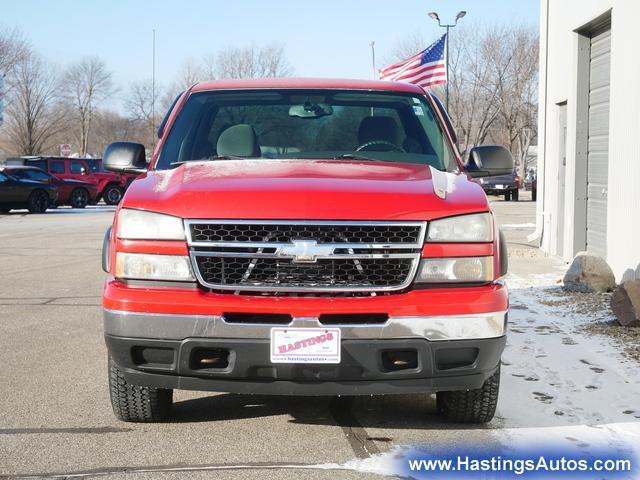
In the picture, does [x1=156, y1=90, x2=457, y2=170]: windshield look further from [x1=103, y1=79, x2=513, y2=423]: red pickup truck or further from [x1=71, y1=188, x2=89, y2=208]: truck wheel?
[x1=71, y1=188, x2=89, y2=208]: truck wheel

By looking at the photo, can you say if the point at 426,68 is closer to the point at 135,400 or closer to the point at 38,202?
the point at 38,202

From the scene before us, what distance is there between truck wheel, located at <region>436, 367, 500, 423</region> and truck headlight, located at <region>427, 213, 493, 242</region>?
0.74m

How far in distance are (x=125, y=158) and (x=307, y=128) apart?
1.13m

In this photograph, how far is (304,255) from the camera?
155 inches

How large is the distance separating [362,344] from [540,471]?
96cm

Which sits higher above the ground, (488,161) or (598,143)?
(598,143)

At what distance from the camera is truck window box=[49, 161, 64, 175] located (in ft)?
102

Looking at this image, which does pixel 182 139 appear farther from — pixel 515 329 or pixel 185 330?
pixel 515 329

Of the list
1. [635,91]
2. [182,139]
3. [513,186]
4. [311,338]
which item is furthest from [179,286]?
[513,186]

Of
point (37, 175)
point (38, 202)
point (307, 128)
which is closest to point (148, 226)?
point (307, 128)

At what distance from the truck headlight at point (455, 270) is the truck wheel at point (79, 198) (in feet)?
91.6

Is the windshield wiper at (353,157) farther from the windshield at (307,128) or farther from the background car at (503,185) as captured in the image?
the background car at (503,185)

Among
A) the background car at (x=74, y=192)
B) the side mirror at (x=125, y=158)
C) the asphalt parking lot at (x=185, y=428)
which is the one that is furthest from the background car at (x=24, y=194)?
the side mirror at (x=125, y=158)

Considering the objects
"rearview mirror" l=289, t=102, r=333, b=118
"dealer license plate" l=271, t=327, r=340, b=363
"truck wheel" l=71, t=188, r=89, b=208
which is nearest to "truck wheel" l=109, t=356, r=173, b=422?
"dealer license plate" l=271, t=327, r=340, b=363
